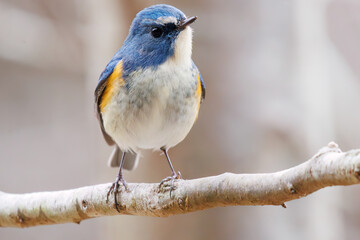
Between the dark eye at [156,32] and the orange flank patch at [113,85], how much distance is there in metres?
0.25

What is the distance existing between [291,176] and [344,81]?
3.53 metres

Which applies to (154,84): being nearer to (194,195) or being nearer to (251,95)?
(194,195)

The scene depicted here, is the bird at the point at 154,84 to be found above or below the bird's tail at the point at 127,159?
above

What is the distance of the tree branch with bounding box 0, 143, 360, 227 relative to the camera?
4.82ft

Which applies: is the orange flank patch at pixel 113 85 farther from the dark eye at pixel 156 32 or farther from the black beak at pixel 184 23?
the black beak at pixel 184 23

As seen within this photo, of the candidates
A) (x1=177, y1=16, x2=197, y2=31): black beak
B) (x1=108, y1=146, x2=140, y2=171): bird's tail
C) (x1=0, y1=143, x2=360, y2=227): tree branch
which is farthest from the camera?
(x1=108, y1=146, x2=140, y2=171): bird's tail

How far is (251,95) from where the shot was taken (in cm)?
400

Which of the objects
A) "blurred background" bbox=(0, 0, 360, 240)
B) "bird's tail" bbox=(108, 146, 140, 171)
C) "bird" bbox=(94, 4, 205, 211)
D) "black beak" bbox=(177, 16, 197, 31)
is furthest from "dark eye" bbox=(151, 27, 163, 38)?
"blurred background" bbox=(0, 0, 360, 240)

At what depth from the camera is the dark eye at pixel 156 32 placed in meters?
2.55

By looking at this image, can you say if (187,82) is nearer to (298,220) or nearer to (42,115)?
(298,220)

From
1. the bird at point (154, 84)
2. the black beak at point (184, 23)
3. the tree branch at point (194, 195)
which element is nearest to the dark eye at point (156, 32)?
the bird at point (154, 84)

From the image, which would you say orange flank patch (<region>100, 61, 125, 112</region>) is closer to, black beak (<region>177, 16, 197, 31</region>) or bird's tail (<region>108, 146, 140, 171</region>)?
black beak (<region>177, 16, 197, 31</region>)

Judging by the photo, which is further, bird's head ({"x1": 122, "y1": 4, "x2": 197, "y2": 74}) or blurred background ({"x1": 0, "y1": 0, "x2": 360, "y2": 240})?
blurred background ({"x1": 0, "y1": 0, "x2": 360, "y2": 240})

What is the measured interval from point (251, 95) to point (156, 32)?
162 centimetres
